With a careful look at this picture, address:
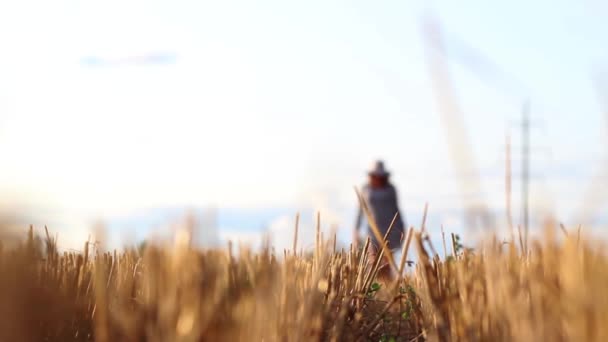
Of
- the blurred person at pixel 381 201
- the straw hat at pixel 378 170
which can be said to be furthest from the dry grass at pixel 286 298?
the straw hat at pixel 378 170

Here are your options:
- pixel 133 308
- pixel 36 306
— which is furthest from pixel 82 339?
pixel 36 306

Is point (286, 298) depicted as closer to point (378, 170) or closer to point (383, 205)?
point (383, 205)

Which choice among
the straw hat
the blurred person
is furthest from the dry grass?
the straw hat

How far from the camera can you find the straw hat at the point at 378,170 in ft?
34.6

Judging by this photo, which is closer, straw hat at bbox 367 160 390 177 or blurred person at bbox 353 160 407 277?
blurred person at bbox 353 160 407 277

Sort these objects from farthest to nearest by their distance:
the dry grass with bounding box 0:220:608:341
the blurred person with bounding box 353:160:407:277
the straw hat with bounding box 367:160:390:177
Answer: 1. the straw hat with bounding box 367:160:390:177
2. the blurred person with bounding box 353:160:407:277
3. the dry grass with bounding box 0:220:608:341

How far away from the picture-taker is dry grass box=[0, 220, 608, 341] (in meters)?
2.23

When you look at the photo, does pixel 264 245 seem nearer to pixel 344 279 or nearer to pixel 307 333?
pixel 307 333

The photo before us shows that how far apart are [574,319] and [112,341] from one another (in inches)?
53.1

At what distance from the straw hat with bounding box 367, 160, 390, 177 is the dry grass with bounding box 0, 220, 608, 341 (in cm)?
693

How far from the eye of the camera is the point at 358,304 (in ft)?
11.6

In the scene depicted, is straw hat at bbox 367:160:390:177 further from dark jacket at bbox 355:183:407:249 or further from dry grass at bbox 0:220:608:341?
dry grass at bbox 0:220:608:341

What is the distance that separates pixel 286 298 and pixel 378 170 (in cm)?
810

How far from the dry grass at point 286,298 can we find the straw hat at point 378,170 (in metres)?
6.93
